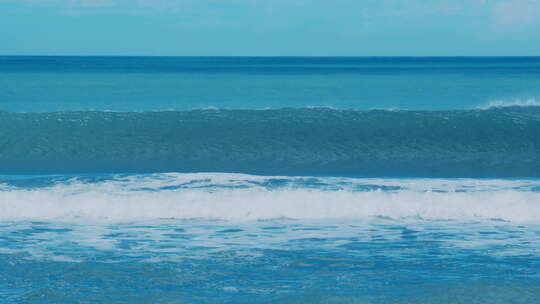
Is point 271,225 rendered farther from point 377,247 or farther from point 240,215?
point 377,247

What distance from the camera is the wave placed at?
27.6 feet

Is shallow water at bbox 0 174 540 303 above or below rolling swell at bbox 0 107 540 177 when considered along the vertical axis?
below

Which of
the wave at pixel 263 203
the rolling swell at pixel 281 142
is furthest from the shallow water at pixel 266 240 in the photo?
the rolling swell at pixel 281 142

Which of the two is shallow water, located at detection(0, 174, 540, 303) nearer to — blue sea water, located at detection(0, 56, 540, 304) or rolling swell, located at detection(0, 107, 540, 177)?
blue sea water, located at detection(0, 56, 540, 304)

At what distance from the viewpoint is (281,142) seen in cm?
1591

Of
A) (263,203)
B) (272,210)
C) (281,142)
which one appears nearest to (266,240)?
(272,210)

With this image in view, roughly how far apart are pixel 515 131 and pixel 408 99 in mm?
12936

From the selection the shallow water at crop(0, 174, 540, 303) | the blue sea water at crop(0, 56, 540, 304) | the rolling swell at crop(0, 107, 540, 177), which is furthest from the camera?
the rolling swell at crop(0, 107, 540, 177)

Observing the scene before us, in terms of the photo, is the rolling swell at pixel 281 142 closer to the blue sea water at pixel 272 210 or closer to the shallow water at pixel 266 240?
the blue sea water at pixel 272 210

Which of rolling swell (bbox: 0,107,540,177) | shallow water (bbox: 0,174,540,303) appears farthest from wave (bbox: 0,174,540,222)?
rolling swell (bbox: 0,107,540,177)

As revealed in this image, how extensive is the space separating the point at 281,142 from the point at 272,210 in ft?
24.4

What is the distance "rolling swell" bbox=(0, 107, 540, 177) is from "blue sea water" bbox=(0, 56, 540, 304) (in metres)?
0.06

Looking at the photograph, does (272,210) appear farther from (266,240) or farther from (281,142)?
(281,142)

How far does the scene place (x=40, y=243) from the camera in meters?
7.00
